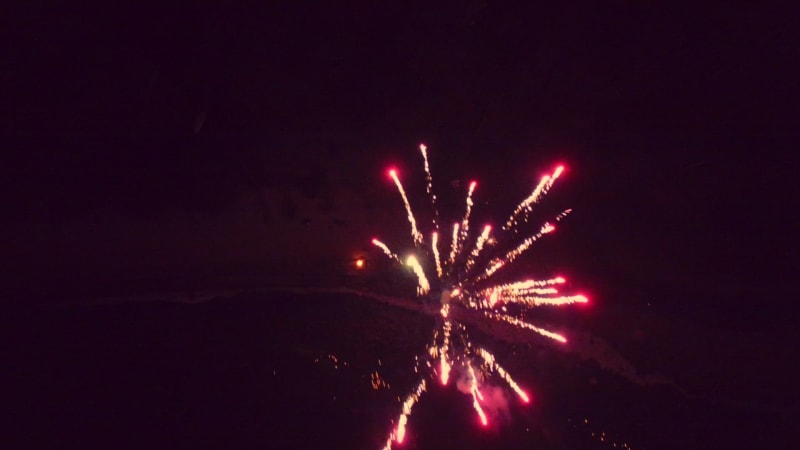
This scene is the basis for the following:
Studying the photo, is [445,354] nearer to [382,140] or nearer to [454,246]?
[454,246]

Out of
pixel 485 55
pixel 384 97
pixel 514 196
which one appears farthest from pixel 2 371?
pixel 485 55

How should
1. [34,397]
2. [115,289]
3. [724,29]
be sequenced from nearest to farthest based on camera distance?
[34,397] < [115,289] < [724,29]

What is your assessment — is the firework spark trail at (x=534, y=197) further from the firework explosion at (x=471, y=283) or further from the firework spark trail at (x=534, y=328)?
the firework spark trail at (x=534, y=328)

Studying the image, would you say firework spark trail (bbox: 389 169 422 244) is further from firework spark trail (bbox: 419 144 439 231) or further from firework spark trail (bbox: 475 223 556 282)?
firework spark trail (bbox: 475 223 556 282)

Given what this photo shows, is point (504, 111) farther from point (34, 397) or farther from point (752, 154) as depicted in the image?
point (34, 397)

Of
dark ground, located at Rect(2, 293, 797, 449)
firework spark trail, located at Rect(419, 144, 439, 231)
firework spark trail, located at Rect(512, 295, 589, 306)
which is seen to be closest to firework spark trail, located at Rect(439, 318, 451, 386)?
dark ground, located at Rect(2, 293, 797, 449)

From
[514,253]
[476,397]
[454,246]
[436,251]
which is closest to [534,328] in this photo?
[514,253]
